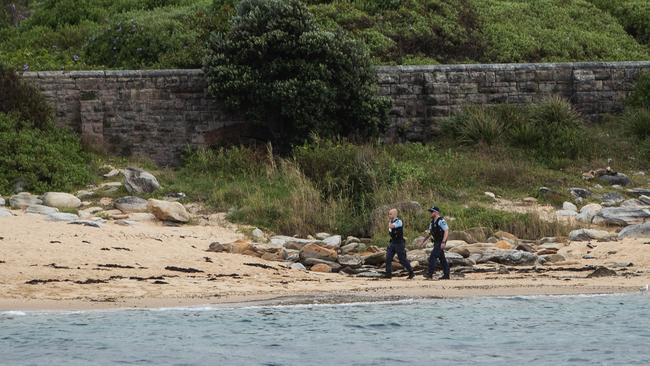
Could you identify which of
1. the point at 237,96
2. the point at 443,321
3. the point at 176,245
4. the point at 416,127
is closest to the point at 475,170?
the point at 416,127

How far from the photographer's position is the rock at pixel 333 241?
58.5 ft

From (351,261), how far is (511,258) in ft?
7.19

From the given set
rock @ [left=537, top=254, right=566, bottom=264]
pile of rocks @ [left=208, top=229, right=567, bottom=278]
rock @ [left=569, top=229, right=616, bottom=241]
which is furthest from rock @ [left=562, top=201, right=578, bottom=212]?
rock @ [left=537, top=254, right=566, bottom=264]

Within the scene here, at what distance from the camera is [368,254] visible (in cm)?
1750

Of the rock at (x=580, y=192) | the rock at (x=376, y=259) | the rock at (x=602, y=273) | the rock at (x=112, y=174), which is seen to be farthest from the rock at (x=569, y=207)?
the rock at (x=112, y=174)

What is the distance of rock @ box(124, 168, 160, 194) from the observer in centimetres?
2028

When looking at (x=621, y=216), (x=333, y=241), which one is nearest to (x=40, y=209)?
(x=333, y=241)

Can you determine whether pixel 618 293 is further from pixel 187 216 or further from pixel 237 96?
pixel 237 96

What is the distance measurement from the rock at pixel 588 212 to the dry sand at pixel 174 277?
2.13 m

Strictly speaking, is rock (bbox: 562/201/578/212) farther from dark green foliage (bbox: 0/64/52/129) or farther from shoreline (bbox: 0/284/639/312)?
dark green foliage (bbox: 0/64/52/129)

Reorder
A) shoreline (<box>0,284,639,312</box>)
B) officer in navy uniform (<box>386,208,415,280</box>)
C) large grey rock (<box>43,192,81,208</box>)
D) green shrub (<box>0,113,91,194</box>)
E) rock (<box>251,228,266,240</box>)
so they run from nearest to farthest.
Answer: shoreline (<box>0,284,639,312</box>), officer in navy uniform (<box>386,208,415,280</box>), rock (<box>251,228,266,240</box>), large grey rock (<box>43,192,81,208</box>), green shrub (<box>0,113,91,194</box>)

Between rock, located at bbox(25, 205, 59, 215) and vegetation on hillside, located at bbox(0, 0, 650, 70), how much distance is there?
17.5 ft

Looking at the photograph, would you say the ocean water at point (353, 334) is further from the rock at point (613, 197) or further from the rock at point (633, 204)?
the rock at point (613, 197)

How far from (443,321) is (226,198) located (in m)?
7.21
